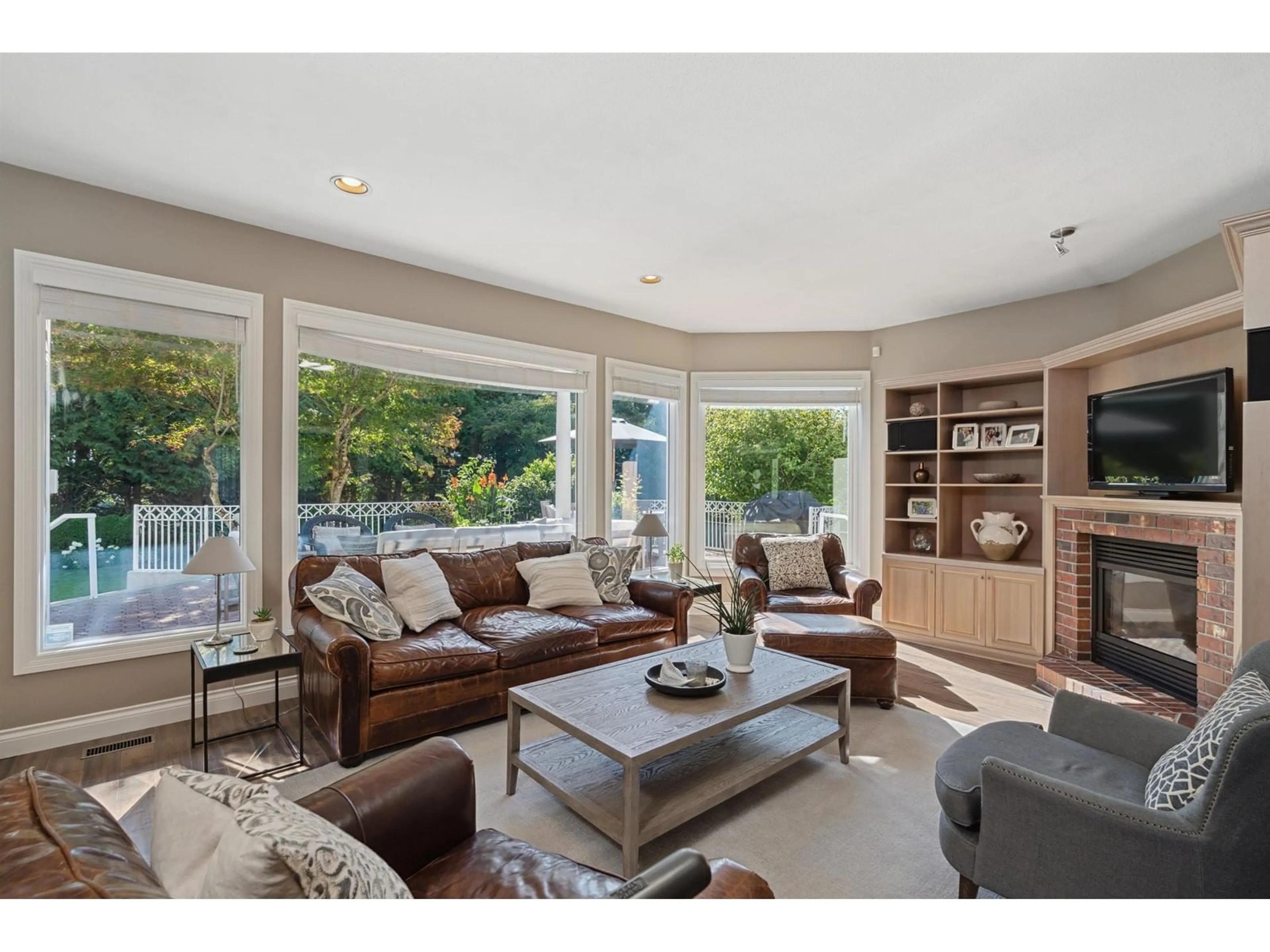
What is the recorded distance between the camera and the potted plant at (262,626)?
9.49 ft

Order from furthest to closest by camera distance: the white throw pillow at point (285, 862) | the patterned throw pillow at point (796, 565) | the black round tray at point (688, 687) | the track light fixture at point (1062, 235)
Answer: the patterned throw pillow at point (796, 565) < the track light fixture at point (1062, 235) < the black round tray at point (688, 687) < the white throw pillow at point (285, 862)

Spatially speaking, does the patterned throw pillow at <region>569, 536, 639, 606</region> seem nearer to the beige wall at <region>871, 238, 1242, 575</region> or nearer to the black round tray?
the black round tray

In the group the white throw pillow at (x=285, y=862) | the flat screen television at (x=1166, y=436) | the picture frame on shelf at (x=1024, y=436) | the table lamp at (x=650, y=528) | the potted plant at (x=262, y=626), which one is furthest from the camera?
the table lamp at (x=650, y=528)

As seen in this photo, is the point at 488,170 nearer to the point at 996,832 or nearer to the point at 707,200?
the point at 707,200

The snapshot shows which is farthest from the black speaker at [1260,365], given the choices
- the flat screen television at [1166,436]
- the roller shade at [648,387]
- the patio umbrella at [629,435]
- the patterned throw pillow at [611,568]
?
the patio umbrella at [629,435]

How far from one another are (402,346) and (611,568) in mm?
2027

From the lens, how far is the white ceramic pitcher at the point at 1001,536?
4418mm

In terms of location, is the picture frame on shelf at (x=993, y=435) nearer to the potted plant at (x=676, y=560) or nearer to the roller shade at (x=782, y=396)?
the roller shade at (x=782, y=396)

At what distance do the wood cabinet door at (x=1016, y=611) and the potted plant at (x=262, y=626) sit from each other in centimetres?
459

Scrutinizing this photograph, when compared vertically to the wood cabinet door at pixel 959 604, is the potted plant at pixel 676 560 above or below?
above

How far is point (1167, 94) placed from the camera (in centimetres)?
207

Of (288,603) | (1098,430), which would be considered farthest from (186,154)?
(1098,430)

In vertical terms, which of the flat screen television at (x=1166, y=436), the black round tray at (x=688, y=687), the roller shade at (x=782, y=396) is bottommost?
the black round tray at (x=688, y=687)

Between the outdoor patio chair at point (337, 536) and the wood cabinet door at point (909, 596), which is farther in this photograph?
the wood cabinet door at point (909, 596)
